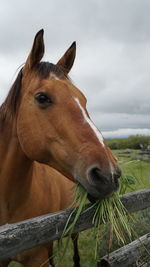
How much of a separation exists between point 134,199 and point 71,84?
1.49 m

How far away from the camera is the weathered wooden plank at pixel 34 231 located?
5.26 ft

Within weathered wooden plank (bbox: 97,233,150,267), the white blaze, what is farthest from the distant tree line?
the white blaze

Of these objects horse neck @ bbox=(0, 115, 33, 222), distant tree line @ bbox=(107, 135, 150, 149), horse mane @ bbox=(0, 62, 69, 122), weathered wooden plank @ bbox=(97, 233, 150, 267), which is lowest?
weathered wooden plank @ bbox=(97, 233, 150, 267)

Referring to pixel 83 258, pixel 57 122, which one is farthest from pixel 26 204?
pixel 83 258

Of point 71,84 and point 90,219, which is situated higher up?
point 71,84

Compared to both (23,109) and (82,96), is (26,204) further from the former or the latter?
(82,96)

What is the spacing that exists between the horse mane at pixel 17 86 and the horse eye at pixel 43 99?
243 millimetres

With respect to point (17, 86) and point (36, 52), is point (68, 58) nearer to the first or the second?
point (36, 52)

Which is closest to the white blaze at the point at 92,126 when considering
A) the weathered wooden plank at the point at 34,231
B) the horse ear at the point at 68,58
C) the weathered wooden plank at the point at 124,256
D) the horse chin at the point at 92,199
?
the horse chin at the point at 92,199

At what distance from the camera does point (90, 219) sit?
7.32 ft

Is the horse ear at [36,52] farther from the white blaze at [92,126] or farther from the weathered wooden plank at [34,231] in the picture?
the weathered wooden plank at [34,231]

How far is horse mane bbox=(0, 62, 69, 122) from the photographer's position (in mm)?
2605

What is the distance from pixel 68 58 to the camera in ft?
10.3

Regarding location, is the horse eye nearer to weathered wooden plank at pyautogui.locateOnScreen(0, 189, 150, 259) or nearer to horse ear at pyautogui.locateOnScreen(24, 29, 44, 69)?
horse ear at pyautogui.locateOnScreen(24, 29, 44, 69)
